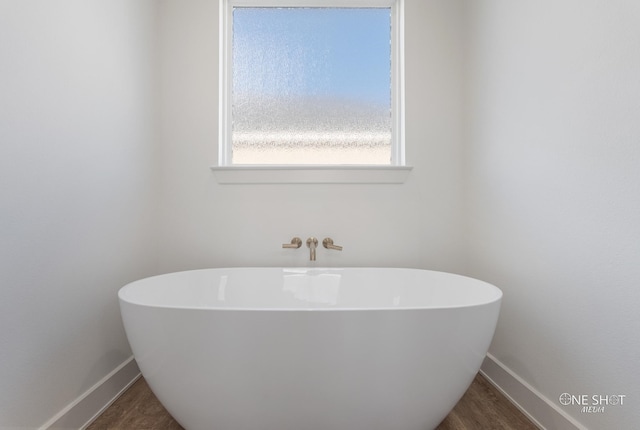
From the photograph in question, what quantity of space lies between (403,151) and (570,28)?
94 cm

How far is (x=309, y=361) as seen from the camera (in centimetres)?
96

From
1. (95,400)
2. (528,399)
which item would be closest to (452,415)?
(528,399)

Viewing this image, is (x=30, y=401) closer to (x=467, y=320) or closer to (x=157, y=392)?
(x=157, y=392)

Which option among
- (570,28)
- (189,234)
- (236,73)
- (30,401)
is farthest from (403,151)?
(30,401)

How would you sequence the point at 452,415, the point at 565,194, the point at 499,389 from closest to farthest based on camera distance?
the point at 565,194, the point at 452,415, the point at 499,389

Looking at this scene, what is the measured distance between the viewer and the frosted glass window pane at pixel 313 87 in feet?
6.81

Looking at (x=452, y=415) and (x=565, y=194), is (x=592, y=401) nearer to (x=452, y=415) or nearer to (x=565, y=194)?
(x=452, y=415)

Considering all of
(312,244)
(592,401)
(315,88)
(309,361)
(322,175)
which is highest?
(315,88)

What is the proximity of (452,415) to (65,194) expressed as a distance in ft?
5.74

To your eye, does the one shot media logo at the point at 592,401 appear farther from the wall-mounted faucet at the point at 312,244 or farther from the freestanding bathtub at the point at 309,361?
the wall-mounted faucet at the point at 312,244

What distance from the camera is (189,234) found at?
74.5 inches

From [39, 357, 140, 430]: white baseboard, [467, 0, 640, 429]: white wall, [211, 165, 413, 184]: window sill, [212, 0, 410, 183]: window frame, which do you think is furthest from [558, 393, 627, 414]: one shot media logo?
[39, 357, 140, 430]: white baseboard

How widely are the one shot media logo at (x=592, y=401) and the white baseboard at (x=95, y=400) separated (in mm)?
1815

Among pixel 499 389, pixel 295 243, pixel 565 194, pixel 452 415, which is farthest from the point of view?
pixel 295 243
